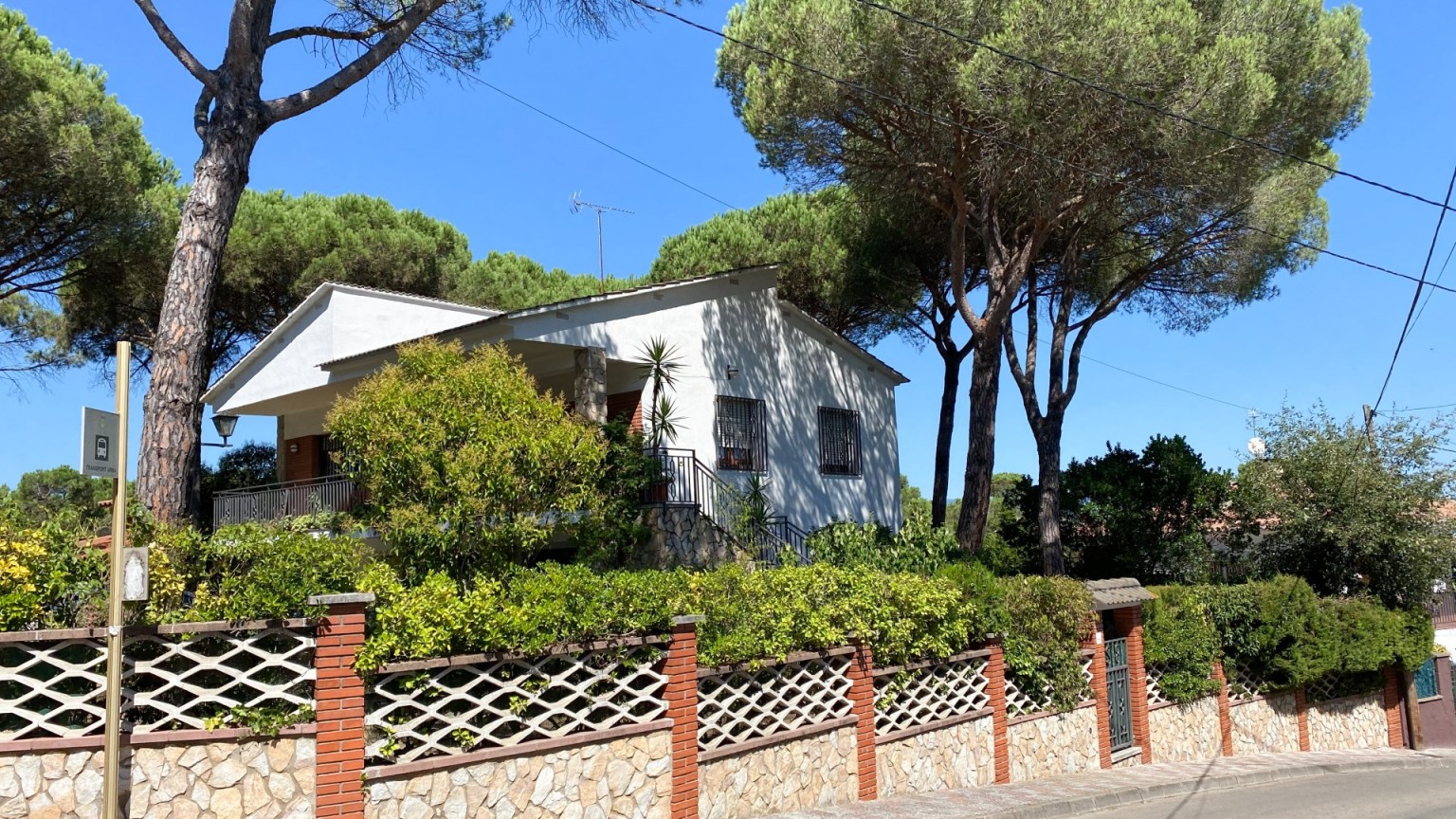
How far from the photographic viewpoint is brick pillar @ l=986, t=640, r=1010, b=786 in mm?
13352

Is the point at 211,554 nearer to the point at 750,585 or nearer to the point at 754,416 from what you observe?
the point at 750,585

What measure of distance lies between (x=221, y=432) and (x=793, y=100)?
14183 mm

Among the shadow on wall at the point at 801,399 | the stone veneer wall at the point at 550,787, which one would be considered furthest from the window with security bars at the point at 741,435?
the stone veneer wall at the point at 550,787

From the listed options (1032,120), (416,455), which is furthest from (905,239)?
(416,455)

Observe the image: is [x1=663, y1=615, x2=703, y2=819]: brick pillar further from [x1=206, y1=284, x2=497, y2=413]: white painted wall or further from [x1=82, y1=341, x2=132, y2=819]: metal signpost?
[x1=206, y1=284, x2=497, y2=413]: white painted wall

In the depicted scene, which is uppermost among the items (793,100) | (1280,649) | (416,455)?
(793,100)

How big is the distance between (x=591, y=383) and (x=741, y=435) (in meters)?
3.86

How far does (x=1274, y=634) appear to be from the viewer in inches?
747

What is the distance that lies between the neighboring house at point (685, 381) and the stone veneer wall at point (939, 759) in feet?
15.7

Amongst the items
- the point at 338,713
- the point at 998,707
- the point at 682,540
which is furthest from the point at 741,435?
the point at 338,713

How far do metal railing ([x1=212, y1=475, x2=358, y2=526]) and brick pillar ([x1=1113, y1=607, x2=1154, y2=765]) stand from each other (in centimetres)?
1238

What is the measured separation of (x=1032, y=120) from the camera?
16.1 meters

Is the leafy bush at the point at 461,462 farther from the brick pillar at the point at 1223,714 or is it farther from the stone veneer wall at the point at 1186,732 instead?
the brick pillar at the point at 1223,714

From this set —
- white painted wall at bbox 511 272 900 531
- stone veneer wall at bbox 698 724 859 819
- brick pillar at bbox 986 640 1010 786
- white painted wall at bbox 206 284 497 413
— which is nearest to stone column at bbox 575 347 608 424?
white painted wall at bbox 511 272 900 531
